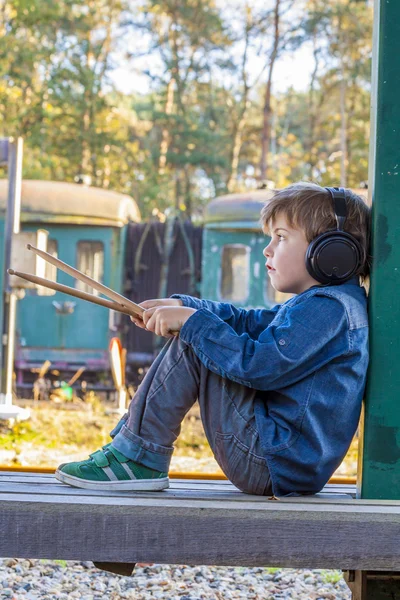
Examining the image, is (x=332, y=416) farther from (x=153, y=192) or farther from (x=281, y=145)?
(x=281, y=145)

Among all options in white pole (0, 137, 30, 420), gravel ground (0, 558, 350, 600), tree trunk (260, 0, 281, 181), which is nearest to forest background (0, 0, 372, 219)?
tree trunk (260, 0, 281, 181)

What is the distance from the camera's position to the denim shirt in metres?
2.03

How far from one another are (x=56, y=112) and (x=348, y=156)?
10130 mm

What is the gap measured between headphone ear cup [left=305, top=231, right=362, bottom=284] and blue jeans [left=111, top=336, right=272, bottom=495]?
0.35 metres

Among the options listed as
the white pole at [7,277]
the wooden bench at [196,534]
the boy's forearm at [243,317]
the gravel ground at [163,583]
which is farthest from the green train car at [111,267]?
the wooden bench at [196,534]

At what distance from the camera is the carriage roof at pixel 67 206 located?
11938 mm

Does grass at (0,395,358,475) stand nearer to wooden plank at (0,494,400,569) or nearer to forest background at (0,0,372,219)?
wooden plank at (0,494,400,569)

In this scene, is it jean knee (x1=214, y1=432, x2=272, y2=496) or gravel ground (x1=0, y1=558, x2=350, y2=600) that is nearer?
jean knee (x1=214, y1=432, x2=272, y2=496)

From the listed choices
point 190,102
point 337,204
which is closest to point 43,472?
point 337,204

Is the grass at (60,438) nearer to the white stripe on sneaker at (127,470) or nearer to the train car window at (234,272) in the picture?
the train car window at (234,272)

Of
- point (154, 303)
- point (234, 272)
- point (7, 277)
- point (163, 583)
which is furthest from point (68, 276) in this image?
point (154, 303)

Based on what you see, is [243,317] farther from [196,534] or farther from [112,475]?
[196,534]

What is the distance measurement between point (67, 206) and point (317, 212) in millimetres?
9989

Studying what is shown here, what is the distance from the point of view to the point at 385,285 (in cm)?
212
